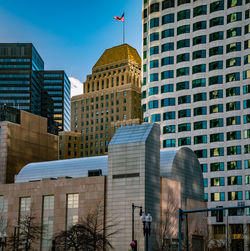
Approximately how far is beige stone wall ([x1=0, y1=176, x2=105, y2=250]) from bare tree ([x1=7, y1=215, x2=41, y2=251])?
1.41 meters

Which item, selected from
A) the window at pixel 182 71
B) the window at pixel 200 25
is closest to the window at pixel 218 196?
the window at pixel 182 71

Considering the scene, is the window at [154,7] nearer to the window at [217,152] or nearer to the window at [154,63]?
the window at [154,63]

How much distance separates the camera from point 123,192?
71438mm

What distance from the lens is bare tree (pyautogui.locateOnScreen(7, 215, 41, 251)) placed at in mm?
72812

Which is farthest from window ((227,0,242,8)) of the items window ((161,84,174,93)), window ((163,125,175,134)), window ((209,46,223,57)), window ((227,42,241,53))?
window ((163,125,175,134))

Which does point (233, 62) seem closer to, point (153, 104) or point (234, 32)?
point (234, 32)

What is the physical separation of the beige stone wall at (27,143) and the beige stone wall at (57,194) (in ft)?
80.9

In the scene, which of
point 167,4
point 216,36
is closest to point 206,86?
point 216,36

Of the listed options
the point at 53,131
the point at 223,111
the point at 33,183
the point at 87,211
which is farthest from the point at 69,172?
the point at 223,111

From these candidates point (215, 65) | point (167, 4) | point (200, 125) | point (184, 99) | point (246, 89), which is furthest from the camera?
point (167, 4)

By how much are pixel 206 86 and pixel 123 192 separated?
57.7 meters

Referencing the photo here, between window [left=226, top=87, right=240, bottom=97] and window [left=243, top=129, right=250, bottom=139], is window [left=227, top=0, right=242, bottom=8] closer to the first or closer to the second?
window [left=226, top=87, right=240, bottom=97]

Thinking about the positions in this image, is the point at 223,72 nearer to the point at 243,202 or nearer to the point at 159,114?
the point at 159,114

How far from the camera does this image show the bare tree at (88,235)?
6488 centimetres
